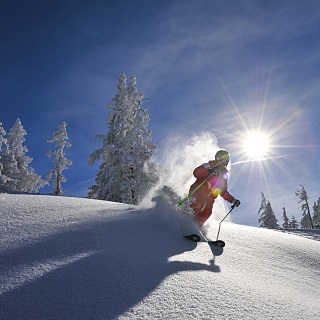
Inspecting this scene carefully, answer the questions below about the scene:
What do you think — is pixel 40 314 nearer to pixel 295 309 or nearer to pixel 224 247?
pixel 295 309

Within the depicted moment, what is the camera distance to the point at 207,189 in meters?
7.20

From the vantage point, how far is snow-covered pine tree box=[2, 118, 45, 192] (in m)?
29.9

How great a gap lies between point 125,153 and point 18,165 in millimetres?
15708

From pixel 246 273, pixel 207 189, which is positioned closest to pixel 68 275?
pixel 246 273

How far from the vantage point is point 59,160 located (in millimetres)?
33219

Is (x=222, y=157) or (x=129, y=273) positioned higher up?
(x=222, y=157)

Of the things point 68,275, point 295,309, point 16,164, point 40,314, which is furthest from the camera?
point 16,164

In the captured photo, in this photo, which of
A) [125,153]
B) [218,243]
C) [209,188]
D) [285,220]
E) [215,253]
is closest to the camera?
[215,253]

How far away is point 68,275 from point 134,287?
2.14 ft

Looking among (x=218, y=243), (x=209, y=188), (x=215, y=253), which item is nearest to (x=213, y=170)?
(x=209, y=188)

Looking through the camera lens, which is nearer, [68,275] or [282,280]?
[68,275]

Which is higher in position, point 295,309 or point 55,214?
point 55,214

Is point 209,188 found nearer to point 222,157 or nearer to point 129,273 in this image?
point 222,157

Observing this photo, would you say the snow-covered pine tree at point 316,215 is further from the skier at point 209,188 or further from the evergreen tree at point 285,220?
the skier at point 209,188
